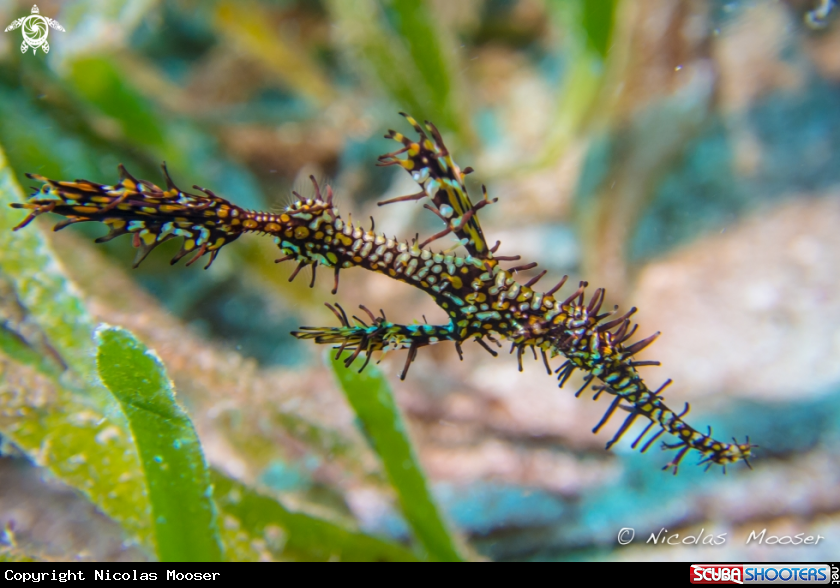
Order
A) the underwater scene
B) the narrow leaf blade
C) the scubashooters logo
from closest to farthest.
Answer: the narrow leaf blade
the underwater scene
the scubashooters logo

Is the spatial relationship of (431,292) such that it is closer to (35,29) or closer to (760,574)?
(760,574)

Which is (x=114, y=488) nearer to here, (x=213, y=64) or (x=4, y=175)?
(x=4, y=175)

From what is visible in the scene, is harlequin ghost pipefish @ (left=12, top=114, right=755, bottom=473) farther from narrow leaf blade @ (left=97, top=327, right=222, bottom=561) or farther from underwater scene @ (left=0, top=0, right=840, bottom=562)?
narrow leaf blade @ (left=97, top=327, right=222, bottom=561)

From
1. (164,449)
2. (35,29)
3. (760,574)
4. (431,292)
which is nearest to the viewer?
(164,449)

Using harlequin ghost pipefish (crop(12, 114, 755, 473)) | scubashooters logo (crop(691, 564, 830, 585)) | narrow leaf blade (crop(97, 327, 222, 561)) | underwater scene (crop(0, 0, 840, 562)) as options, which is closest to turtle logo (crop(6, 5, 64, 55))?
underwater scene (crop(0, 0, 840, 562))

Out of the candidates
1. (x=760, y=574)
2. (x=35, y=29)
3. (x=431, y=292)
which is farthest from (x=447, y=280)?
(x=35, y=29)
